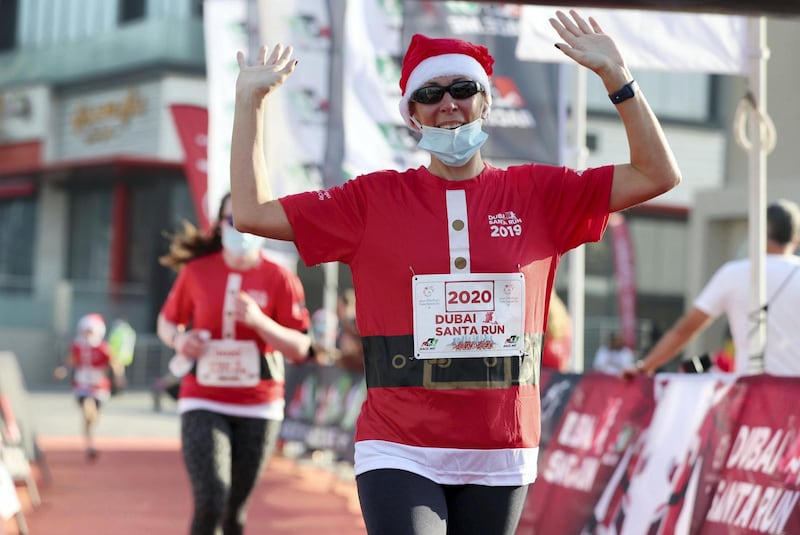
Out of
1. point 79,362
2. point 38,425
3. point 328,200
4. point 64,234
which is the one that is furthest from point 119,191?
point 328,200

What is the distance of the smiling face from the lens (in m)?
4.14

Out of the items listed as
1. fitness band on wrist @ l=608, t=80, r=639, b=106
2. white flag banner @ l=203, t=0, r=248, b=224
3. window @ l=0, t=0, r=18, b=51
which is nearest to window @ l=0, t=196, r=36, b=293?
window @ l=0, t=0, r=18, b=51

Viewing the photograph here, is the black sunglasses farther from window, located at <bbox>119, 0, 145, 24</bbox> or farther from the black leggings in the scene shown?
window, located at <bbox>119, 0, 145, 24</bbox>

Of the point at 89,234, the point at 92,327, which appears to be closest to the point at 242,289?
the point at 92,327

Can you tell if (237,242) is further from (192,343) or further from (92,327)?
(92,327)

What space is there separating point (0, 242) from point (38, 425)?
25.0 m

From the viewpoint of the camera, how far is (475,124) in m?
4.15

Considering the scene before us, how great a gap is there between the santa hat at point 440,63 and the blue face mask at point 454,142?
0.15 meters

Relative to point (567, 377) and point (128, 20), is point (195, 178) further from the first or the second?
point (128, 20)

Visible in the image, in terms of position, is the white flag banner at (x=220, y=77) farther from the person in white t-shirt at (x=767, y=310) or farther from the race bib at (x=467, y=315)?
the race bib at (x=467, y=315)

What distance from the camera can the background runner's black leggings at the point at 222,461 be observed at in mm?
6863

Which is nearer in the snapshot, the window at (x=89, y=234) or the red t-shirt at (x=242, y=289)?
the red t-shirt at (x=242, y=289)

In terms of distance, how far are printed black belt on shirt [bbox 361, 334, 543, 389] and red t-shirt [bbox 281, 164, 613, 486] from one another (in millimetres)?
11

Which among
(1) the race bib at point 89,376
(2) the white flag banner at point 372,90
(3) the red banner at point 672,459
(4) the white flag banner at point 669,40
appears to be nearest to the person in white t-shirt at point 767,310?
(3) the red banner at point 672,459
